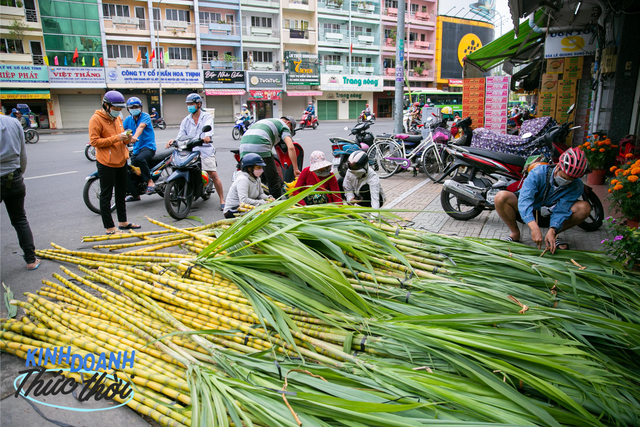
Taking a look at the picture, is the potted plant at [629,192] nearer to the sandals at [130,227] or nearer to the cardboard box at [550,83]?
the sandals at [130,227]

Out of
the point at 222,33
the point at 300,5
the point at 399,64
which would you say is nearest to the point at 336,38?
the point at 300,5

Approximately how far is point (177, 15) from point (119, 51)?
5907 mm

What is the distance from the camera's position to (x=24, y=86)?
91.4 feet

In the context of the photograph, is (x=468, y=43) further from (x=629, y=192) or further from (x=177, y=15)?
(x=629, y=192)

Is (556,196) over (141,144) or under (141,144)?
under

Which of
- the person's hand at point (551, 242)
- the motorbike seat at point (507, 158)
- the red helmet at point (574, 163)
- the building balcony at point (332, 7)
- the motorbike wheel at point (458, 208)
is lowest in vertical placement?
the motorbike wheel at point (458, 208)

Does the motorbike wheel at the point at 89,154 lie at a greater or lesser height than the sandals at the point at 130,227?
greater

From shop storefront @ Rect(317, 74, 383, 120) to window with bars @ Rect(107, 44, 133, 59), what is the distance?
693 inches

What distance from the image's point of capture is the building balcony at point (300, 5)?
129ft

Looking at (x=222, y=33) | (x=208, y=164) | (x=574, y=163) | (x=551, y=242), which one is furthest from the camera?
(x=222, y=33)

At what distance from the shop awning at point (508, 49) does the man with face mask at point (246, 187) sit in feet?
35.4

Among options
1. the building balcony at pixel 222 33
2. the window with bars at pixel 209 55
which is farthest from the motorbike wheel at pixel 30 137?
the window with bars at pixel 209 55

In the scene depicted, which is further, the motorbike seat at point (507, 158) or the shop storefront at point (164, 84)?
the shop storefront at point (164, 84)

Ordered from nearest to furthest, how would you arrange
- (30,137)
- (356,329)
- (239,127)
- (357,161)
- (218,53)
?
(356,329) < (357,161) < (30,137) < (239,127) < (218,53)
